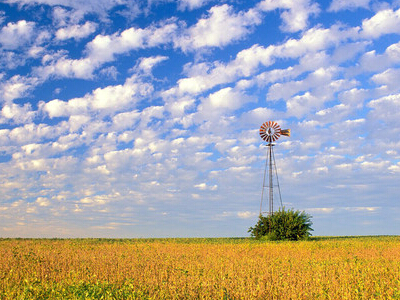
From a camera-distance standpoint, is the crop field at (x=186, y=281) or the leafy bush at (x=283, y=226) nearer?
the crop field at (x=186, y=281)

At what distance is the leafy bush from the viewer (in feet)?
115

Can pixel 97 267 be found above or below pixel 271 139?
below

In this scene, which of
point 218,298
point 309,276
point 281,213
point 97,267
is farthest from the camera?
point 281,213

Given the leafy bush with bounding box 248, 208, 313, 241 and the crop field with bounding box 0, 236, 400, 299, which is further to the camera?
the leafy bush with bounding box 248, 208, 313, 241

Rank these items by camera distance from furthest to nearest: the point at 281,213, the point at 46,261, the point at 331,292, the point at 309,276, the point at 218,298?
the point at 281,213 → the point at 46,261 → the point at 309,276 → the point at 331,292 → the point at 218,298

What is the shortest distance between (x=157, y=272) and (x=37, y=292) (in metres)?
4.62

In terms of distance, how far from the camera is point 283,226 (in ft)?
116

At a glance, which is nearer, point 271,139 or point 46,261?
point 46,261

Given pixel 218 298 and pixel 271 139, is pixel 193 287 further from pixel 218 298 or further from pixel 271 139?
pixel 271 139

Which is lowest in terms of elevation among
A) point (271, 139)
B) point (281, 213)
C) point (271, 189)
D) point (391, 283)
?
point (391, 283)

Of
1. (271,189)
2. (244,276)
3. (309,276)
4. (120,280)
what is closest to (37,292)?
(120,280)

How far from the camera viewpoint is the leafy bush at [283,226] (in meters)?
34.9

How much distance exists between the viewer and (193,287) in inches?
398

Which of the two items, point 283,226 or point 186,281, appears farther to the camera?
point 283,226
